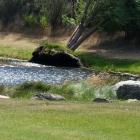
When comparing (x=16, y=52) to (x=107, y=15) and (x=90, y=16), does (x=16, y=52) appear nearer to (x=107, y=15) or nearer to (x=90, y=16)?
(x=90, y=16)

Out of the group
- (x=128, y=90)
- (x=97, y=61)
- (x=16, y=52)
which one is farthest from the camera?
(x=16, y=52)

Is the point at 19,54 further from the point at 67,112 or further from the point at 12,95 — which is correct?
the point at 67,112

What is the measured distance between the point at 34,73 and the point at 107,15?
17.3 metres

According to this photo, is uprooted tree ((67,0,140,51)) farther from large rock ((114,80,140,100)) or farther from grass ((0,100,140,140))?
grass ((0,100,140,140))

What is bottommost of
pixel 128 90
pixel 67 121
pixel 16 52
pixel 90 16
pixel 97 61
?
pixel 16 52

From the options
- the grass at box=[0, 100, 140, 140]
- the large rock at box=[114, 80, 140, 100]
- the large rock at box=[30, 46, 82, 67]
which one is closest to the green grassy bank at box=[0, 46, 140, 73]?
the large rock at box=[30, 46, 82, 67]

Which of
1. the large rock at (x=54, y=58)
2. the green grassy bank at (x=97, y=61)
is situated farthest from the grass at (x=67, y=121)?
the large rock at (x=54, y=58)

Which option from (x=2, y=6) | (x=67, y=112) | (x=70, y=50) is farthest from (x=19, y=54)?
(x=67, y=112)

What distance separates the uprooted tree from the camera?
5778cm

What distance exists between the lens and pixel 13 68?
46406 millimetres

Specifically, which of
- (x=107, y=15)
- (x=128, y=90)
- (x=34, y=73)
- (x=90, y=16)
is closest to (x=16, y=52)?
(x=90, y=16)

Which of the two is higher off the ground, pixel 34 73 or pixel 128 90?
pixel 128 90

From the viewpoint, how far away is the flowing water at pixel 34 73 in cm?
3894

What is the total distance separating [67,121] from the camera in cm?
1534
